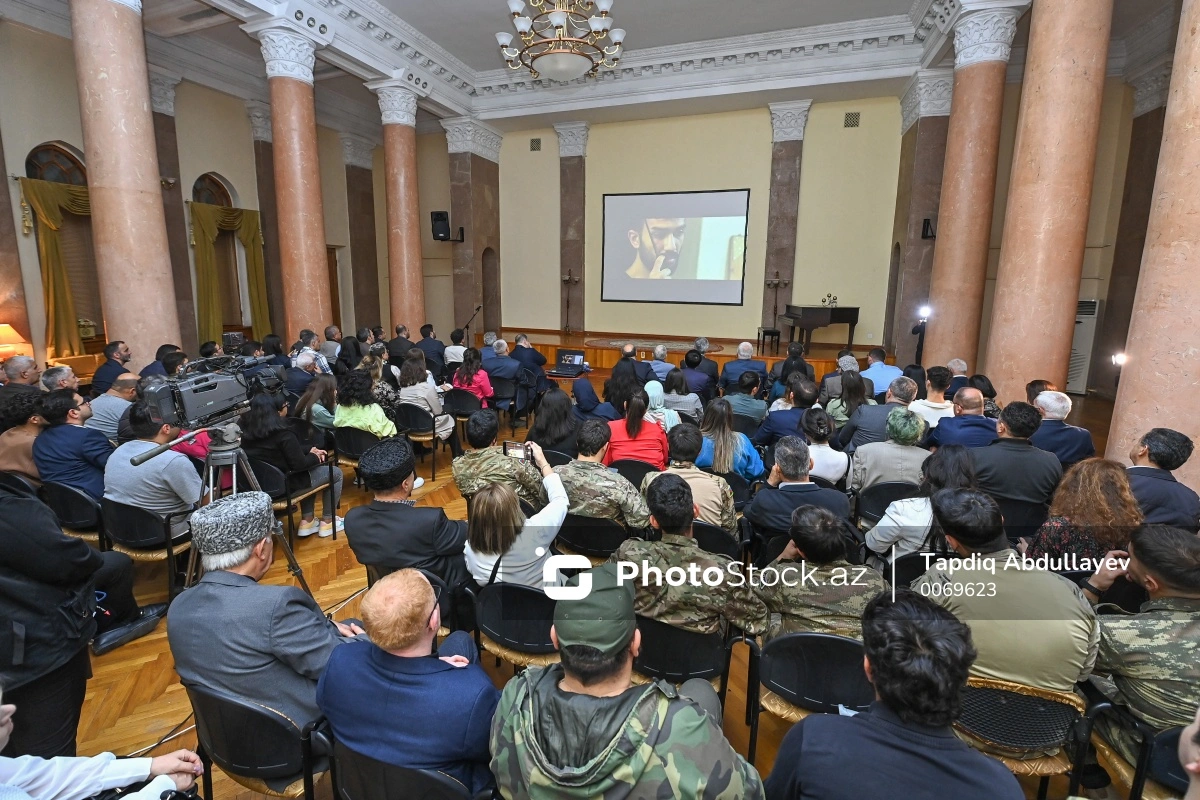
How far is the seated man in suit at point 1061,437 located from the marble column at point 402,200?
8.54 meters

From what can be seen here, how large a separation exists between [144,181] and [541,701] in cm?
644

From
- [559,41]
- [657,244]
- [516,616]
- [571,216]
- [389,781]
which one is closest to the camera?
[389,781]

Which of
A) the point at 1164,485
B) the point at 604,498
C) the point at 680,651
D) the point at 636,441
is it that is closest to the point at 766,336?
the point at 636,441

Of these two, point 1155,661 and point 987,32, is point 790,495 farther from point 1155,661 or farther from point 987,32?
point 987,32

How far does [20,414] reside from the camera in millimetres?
3037

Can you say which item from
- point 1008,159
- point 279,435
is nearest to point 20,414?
point 279,435

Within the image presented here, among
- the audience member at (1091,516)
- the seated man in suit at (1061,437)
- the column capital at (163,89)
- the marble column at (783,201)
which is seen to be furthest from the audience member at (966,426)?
the column capital at (163,89)

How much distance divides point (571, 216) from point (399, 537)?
1055 centimetres

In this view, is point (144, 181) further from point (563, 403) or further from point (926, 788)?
point (926, 788)

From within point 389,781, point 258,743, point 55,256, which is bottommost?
point 258,743

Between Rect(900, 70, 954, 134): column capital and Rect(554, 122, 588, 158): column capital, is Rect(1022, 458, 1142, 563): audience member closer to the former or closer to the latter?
Rect(900, 70, 954, 134): column capital

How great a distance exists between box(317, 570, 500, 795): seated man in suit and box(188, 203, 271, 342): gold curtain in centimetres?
→ 985

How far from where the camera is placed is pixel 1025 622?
1.66 metres

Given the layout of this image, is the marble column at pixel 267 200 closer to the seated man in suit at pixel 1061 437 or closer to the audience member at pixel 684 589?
the audience member at pixel 684 589
